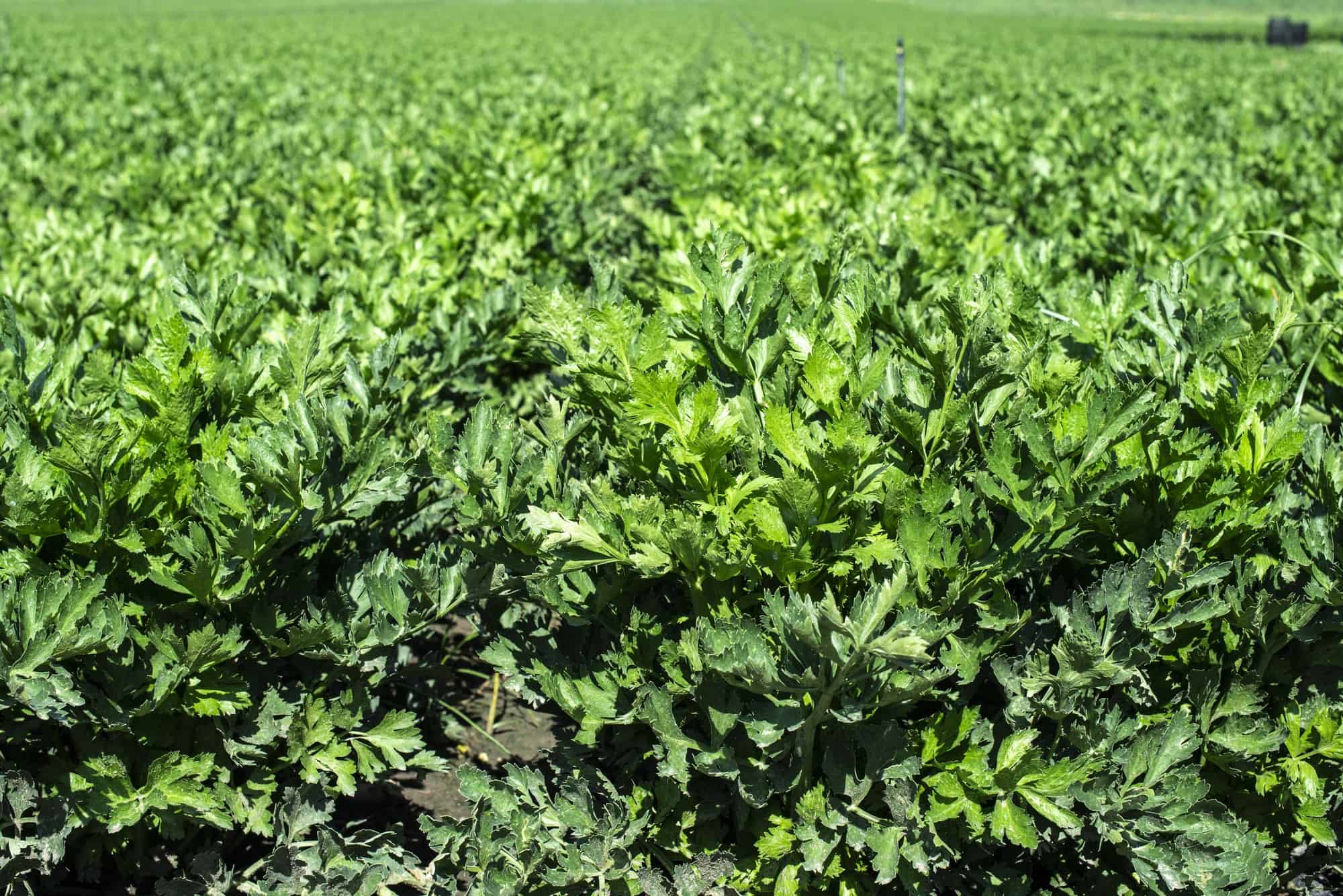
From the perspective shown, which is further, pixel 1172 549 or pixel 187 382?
pixel 187 382

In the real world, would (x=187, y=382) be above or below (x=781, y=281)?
below

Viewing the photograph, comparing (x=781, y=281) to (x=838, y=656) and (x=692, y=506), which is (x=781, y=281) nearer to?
(x=692, y=506)

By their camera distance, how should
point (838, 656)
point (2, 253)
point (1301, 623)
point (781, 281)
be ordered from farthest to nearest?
point (2, 253) → point (781, 281) → point (1301, 623) → point (838, 656)

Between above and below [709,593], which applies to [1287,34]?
above

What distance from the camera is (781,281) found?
278cm

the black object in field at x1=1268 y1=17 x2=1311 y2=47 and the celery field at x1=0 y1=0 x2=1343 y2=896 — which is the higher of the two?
the black object in field at x1=1268 y1=17 x2=1311 y2=47

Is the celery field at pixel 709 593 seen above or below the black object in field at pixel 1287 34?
below

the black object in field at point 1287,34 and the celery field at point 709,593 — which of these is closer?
the celery field at point 709,593

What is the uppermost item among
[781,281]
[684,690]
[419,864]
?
[781,281]

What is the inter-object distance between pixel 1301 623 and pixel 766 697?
1135mm

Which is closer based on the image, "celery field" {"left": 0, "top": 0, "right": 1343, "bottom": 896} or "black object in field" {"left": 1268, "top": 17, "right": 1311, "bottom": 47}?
"celery field" {"left": 0, "top": 0, "right": 1343, "bottom": 896}

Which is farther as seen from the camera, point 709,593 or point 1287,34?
point 1287,34

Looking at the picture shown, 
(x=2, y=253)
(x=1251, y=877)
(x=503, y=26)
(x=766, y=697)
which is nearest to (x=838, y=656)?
(x=766, y=697)

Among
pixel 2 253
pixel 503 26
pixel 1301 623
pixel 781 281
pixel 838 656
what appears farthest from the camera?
pixel 503 26
